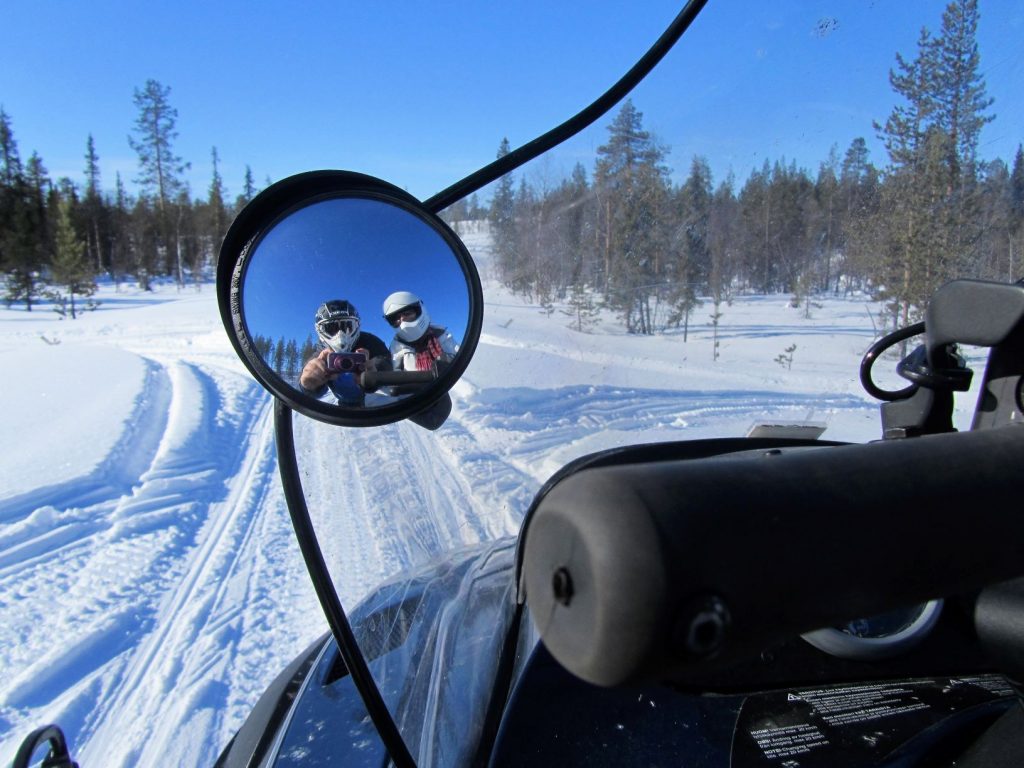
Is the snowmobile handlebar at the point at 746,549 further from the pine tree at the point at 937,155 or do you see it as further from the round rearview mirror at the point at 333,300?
the pine tree at the point at 937,155

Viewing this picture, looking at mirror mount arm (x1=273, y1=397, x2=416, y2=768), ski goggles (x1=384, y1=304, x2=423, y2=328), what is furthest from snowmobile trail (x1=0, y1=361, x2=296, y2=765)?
ski goggles (x1=384, y1=304, x2=423, y2=328)

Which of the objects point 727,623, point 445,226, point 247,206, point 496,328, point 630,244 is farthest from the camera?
point 630,244

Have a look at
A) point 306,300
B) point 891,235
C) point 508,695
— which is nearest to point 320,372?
point 306,300

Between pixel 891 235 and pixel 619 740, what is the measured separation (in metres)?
1.23

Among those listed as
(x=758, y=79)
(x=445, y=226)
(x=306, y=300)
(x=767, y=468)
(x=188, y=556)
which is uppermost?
(x=758, y=79)

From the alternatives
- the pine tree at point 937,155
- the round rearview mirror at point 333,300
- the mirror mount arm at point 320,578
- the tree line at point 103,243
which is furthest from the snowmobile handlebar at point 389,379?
the tree line at point 103,243

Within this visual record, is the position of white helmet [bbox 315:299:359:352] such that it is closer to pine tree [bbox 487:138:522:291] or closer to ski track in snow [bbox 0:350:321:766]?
pine tree [bbox 487:138:522:291]

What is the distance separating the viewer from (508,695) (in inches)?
54.2

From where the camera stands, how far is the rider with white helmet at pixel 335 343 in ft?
3.84

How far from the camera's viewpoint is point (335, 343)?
118 centimetres

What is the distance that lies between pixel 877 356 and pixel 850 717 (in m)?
0.94

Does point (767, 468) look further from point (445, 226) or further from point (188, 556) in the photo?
point (188, 556)

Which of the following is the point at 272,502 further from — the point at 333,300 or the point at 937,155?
the point at 937,155

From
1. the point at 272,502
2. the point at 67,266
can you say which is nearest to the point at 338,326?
the point at 272,502
